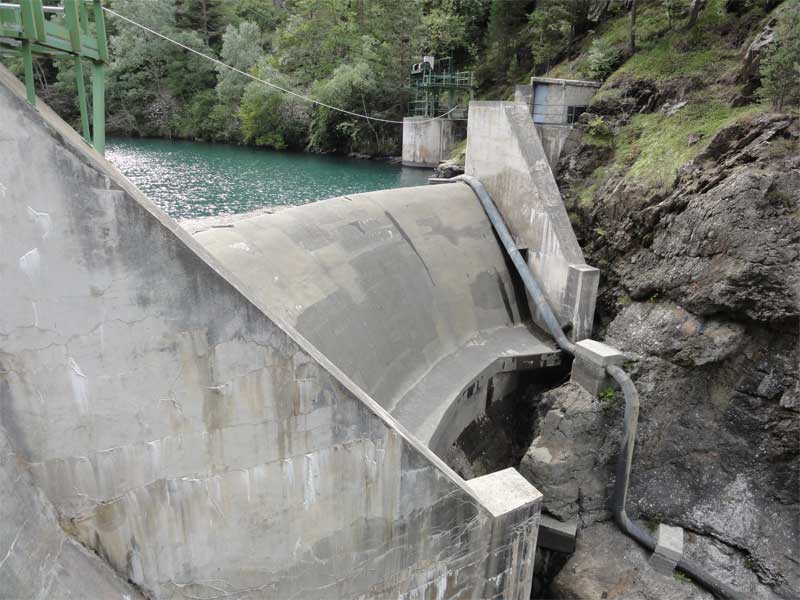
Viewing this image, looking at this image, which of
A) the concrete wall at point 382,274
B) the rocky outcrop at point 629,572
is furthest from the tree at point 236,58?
the rocky outcrop at point 629,572

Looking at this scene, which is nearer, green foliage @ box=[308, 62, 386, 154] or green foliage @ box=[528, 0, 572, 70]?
green foliage @ box=[528, 0, 572, 70]

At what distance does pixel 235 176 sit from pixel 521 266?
18.0m

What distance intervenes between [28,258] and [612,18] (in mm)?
22355

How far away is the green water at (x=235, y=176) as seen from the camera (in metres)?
20.8

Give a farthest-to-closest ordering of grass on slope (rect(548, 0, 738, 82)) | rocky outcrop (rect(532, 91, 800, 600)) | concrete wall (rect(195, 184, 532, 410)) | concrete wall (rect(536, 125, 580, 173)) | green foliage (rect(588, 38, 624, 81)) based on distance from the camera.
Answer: green foliage (rect(588, 38, 624, 81))
concrete wall (rect(536, 125, 580, 173))
grass on slope (rect(548, 0, 738, 82))
rocky outcrop (rect(532, 91, 800, 600))
concrete wall (rect(195, 184, 532, 410))

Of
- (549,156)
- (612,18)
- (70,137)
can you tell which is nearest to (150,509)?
(70,137)

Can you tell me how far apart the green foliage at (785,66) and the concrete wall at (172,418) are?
1031cm

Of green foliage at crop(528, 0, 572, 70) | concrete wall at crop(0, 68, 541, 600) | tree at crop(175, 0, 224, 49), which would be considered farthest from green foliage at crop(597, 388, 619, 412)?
tree at crop(175, 0, 224, 49)

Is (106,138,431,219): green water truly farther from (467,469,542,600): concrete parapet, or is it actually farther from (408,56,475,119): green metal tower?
(467,469,542,600): concrete parapet

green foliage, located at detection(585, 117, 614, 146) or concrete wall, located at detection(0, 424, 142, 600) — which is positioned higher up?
green foliage, located at detection(585, 117, 614, 146)

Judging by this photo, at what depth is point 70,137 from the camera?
3799 mm

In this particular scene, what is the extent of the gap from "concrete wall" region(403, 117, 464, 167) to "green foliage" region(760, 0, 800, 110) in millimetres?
21586

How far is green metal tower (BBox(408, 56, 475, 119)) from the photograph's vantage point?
106ft

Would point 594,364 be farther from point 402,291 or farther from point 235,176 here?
point 235,176
